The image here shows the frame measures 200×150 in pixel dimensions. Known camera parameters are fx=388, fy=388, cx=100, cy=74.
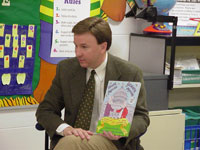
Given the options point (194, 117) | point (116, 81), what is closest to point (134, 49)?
point (194, 117)

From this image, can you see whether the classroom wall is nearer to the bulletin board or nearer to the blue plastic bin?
the bulletin board

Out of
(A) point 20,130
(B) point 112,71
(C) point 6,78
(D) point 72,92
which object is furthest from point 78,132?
(A) point 20,130

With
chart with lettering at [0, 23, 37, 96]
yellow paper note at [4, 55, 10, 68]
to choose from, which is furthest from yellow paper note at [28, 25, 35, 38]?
yellow paper note at [4, 55, 10, 68]

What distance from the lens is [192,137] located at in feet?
11.5

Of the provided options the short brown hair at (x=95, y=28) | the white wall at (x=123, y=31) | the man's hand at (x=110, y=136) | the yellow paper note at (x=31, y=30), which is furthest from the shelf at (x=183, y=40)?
the man's hand at (x=110, y=136)

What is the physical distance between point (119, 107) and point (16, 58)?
1322 millimetres

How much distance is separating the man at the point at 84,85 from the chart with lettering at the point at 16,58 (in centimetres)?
90

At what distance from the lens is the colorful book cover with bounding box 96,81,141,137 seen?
194cm

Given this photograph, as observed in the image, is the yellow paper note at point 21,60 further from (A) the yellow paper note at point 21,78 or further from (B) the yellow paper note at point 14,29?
(B) the yellow paper note at point 14,29

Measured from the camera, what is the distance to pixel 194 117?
3.50 m

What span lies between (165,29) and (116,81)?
57.0 inches

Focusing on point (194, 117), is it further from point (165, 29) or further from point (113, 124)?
point (113, 124)

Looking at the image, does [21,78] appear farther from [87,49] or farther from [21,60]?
[87,49]

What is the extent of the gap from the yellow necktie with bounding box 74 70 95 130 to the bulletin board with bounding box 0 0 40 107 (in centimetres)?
103
